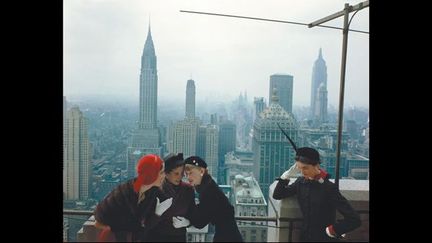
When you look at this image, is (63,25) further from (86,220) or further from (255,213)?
(255,213)

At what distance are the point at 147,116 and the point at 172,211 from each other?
0.48m

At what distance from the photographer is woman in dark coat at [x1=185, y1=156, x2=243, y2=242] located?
1968mm

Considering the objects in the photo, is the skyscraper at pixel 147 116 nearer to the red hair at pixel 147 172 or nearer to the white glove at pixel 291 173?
the red hair at pixel 147 172

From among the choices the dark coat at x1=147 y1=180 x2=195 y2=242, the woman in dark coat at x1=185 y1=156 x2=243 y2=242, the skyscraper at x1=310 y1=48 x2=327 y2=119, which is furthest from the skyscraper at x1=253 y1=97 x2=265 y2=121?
the dark coat at x1=147 y1=180 x2=195 y2=242

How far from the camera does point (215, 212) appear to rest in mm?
1977

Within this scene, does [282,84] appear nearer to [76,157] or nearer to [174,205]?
[174,205]

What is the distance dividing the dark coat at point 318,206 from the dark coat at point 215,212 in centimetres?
26

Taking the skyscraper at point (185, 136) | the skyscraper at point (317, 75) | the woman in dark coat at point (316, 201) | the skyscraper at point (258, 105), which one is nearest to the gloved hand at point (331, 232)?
the woman in dark coat at point (316, 201)

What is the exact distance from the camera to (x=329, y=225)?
2.03m

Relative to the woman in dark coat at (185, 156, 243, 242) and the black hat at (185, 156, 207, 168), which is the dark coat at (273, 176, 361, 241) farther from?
the black hat at (185, 156, 207, 168)

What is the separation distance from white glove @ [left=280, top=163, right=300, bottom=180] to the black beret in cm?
6

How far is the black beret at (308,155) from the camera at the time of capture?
200 centimetres
